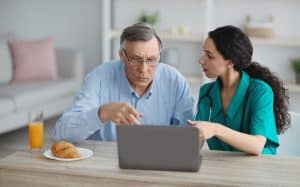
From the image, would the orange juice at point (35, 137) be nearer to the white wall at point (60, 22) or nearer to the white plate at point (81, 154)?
the white plate at point (81, 154)

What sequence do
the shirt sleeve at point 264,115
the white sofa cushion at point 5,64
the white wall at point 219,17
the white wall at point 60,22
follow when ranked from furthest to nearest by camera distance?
the white wall at point 60,22
the white wall at point 219,17
the white sofa cushion at point 5,64
the shirt sleeve at point 264,115

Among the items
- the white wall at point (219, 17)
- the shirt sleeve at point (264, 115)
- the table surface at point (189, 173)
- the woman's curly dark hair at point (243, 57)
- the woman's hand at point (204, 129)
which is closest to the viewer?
the table surface at point (189, 173)

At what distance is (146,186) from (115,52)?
3969 millimetres

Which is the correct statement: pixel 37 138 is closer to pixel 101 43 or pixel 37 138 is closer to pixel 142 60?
pixel 142 60

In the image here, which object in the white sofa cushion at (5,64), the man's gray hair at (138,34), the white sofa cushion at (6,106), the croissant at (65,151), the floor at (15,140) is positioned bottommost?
the floor at (15,140)

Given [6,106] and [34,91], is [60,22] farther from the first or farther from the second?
[6,106]

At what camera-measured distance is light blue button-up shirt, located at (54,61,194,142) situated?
2617mm

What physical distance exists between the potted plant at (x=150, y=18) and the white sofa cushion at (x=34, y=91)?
2.90 ft

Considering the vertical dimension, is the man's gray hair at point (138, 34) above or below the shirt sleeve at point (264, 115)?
above

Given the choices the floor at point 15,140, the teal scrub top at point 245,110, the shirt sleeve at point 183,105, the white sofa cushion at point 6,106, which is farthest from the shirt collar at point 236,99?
the white sofa cushion at point 6,106

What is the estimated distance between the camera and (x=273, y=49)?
5496 mm

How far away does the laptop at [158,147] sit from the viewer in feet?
6.64

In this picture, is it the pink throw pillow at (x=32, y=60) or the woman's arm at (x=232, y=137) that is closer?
the woman's arm at (x=232, y=137)

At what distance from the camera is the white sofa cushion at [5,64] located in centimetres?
523
